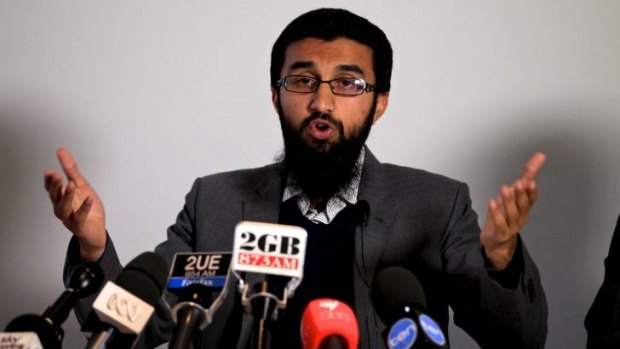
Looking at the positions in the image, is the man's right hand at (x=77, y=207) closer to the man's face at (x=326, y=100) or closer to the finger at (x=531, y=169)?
the man's face at (x=326, y=100)

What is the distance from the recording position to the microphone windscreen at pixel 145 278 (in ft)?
3.36

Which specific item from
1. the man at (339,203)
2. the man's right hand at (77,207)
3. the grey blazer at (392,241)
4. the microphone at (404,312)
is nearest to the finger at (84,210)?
the man's right hand at (77,207)

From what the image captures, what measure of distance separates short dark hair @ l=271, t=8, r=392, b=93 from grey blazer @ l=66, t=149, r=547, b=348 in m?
0.24

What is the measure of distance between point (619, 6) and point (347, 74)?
0.97 metres

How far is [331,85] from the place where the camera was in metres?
1.79

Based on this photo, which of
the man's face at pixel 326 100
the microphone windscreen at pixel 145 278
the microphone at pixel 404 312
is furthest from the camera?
the man's face at pixel 326 100

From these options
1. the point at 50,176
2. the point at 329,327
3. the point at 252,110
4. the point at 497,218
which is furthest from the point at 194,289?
the point at 252,110

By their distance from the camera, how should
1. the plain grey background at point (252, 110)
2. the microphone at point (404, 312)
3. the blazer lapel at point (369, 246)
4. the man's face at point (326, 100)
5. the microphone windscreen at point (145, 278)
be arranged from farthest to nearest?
the plain grey background at point (252, 110) → the man's face at point (326, 100) → the blazer lapel at point (369, 246) → the microphone windscreen at point (145, 278) → the microphone at point (404, 312)

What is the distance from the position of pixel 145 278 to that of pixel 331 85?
0.88m

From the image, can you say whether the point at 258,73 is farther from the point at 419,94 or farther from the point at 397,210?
the point at 397,210

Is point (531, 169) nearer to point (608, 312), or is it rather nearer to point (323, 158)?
point (608, 312)

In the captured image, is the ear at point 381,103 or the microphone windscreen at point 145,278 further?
the ear at point 381,103

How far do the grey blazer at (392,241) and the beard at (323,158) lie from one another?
0.06 m

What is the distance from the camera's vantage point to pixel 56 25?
231 centimetres
